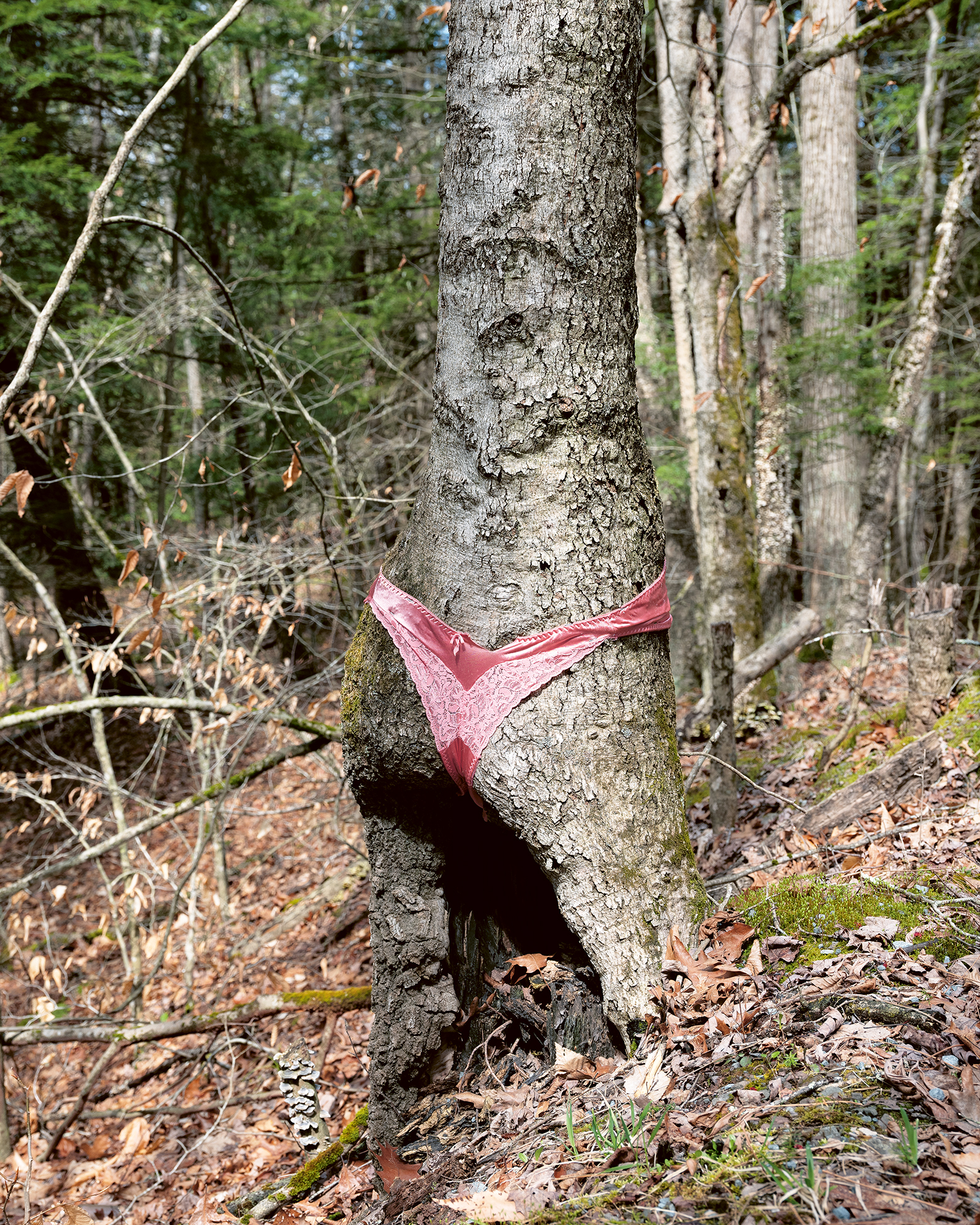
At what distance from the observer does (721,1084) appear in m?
2.03

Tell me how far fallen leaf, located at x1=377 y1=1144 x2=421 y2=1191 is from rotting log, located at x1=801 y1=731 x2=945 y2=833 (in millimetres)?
2077

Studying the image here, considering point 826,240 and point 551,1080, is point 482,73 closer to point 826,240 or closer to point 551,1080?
point 551,1080

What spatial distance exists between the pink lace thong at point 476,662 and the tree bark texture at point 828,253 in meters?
7.02

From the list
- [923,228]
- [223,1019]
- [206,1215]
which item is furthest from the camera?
[923,228]

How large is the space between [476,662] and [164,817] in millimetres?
2775

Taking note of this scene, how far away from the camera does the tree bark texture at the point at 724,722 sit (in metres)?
3.84

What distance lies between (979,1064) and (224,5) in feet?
40.6

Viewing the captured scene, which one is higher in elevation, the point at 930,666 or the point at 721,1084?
the point at 930,666

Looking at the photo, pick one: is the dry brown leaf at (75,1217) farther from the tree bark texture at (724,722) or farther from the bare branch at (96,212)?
the tree bark texture at (724,722)

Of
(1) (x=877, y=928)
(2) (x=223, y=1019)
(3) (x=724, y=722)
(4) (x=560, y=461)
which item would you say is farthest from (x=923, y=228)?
(2) (x=223, y=1019)

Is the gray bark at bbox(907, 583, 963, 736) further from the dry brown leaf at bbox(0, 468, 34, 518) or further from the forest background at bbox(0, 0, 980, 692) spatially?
the dry brown leaf at bbox(0, 468, 34, 518)

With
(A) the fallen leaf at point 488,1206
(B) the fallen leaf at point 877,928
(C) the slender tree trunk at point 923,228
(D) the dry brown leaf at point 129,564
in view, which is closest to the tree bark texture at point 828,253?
(C) the slender tree trunk at point 923,228

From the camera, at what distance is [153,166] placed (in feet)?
34.7

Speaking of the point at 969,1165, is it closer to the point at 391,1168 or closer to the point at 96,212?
the point at 391,1168
